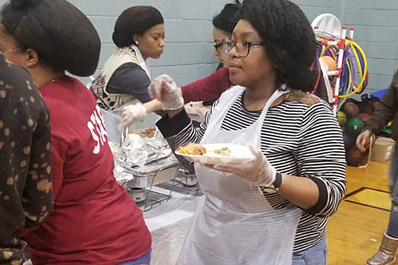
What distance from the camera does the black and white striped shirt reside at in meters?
1.24

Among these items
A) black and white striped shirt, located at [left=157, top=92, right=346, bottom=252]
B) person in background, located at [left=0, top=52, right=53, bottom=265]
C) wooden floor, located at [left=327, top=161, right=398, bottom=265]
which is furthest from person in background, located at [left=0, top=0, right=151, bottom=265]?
wooden floor, located at [left=327, top=161, right=398, bottom=265]

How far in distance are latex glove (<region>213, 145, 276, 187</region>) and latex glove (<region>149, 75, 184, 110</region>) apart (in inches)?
15.8

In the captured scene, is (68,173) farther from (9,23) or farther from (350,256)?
(350,256)

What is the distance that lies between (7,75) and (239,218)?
2.64 feet

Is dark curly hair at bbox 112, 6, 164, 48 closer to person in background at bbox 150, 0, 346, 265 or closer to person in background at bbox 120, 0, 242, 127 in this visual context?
person in background at bbox 120, 0, 242, 127

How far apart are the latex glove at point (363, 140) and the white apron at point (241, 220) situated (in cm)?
101

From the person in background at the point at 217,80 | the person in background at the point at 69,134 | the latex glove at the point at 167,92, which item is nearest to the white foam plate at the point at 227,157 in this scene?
the person in background at the point at 69,134

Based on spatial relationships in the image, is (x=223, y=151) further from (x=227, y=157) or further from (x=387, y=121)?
(x=387, y=121)

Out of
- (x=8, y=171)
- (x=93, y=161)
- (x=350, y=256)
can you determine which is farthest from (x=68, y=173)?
(x=350, y=256)

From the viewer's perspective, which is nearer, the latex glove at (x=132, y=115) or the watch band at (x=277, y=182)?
the watch band at (x=277, y=182)

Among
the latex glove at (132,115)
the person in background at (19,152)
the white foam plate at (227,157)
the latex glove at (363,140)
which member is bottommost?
the latex glove at (363,140)

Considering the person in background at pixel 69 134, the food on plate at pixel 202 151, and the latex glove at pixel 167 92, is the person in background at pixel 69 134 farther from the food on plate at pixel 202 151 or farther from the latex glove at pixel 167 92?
the latex glove at pixel 167 92

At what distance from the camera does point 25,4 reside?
108cm

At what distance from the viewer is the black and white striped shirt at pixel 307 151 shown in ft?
4.07
